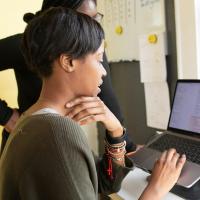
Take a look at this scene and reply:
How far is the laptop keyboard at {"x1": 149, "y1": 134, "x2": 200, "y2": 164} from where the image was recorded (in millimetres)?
1130

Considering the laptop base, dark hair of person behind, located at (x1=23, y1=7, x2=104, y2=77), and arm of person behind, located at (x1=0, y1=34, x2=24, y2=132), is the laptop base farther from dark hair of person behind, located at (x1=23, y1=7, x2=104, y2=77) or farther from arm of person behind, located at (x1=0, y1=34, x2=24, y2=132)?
arm of person behind, located at (x1=0, y1=34, x2=24, y2=132)

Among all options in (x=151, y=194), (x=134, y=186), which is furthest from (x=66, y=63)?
(x=134, y=186)

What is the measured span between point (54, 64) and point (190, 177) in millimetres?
556

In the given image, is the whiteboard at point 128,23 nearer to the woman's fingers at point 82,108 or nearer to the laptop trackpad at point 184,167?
the laptop trackpad at point 184,167

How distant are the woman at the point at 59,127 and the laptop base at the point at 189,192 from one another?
131 millimetres

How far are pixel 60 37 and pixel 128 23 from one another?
129 centimetres

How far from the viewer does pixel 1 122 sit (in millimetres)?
1302

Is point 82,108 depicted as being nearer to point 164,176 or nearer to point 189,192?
point 164,176

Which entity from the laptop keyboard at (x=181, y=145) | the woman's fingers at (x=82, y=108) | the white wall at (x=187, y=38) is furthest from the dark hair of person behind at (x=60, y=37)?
the white wall at (x=187, y=38)

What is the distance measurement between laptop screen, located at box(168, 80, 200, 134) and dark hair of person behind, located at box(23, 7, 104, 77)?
0.63 metres

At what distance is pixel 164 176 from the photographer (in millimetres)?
856

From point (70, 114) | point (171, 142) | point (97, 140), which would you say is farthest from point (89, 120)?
point (97, 140)

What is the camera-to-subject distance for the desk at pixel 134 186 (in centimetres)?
99

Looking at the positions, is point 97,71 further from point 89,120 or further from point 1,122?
point 1,122
